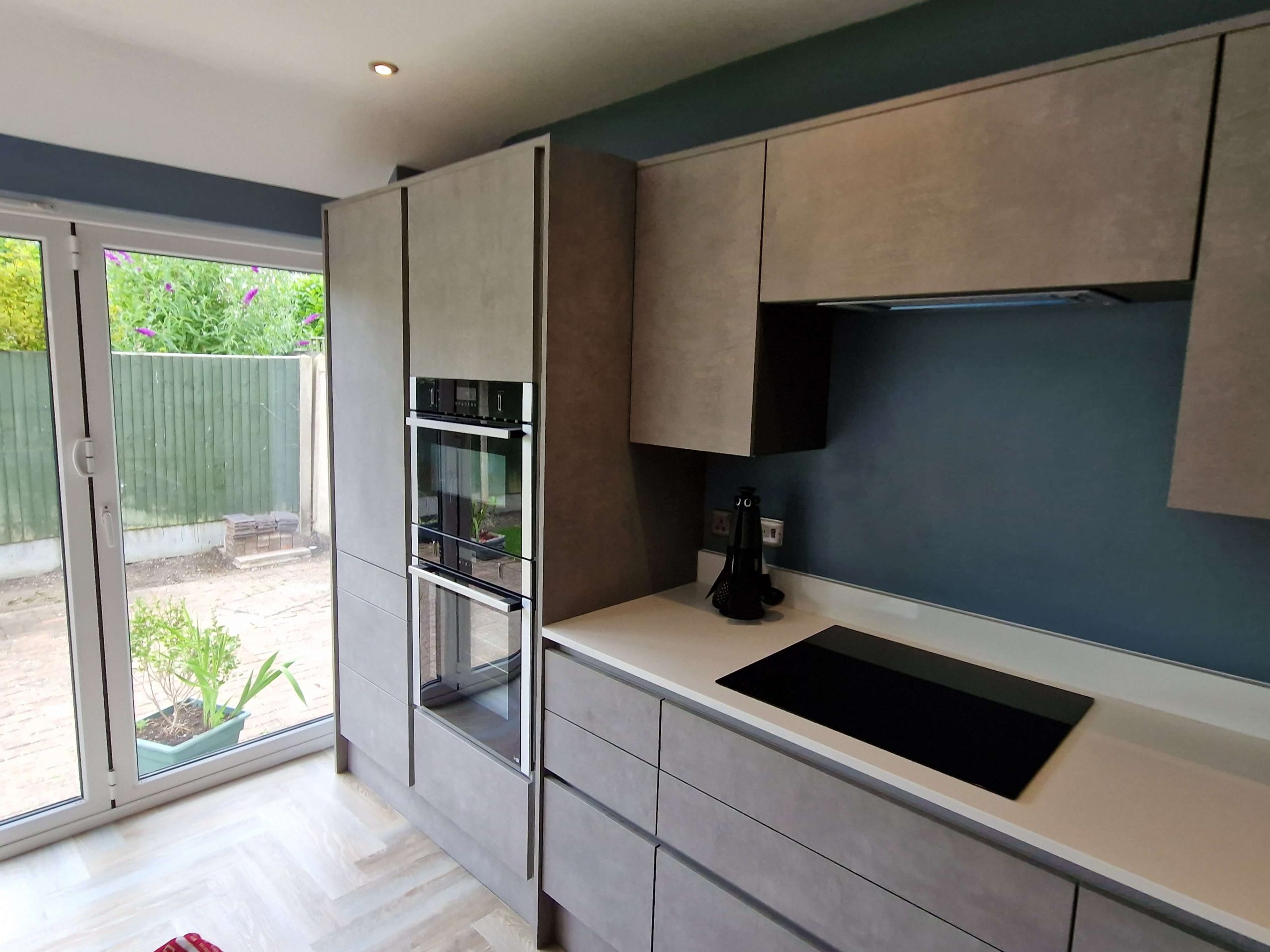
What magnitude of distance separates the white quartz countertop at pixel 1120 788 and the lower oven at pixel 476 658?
0.34 metres

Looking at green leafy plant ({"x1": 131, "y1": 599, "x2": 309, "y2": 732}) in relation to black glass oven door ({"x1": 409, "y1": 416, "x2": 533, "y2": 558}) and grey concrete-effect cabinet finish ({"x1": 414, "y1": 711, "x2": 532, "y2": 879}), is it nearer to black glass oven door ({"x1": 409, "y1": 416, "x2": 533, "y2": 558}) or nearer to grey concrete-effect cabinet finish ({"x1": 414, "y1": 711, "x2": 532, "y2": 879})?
grey concrete-effect cabinet finish ({"x1": 414, "y1": 711, "x2": 532, "y2": 879})

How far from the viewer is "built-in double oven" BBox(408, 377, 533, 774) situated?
1971mm

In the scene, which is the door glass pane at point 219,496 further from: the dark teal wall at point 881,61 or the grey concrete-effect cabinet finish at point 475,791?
the dark teal wall at point 881,61

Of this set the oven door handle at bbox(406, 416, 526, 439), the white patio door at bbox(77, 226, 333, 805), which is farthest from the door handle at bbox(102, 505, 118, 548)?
the oven door handle at bbox(406, 416, 526, 439)

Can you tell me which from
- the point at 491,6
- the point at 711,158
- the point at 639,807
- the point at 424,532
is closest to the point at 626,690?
the point at 639,807

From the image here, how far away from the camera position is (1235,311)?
112 cm

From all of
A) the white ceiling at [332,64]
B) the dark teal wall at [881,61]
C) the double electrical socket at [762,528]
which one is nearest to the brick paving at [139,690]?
the white ceiling at [332,64]

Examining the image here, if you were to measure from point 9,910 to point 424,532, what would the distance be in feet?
5.43

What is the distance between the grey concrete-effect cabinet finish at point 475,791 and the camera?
2.05 meters

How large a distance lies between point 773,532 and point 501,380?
901mm

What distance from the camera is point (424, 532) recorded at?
233 centimetres

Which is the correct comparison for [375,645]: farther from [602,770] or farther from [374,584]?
[602,770]

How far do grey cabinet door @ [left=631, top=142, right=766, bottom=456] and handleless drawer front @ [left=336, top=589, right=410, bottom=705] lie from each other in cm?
116

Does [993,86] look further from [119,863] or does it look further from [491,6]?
[119,863]
